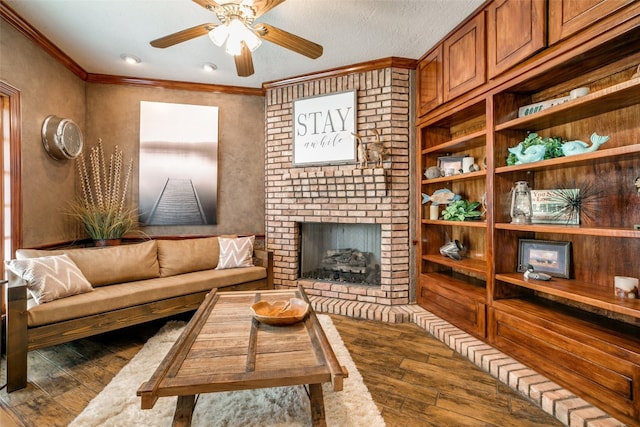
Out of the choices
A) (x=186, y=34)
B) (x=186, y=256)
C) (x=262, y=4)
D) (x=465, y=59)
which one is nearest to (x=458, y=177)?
(x=465, y=59)

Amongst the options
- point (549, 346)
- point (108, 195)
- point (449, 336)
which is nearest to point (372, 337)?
point (449, 336)

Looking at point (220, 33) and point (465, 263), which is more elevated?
point (220, 33)

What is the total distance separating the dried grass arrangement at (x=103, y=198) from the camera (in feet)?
10.8

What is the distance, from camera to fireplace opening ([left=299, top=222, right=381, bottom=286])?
357 cm

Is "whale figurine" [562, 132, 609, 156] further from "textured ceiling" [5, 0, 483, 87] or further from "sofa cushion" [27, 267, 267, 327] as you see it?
"sofa cushion" [27, 267, 267, 327]

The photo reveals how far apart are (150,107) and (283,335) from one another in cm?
340

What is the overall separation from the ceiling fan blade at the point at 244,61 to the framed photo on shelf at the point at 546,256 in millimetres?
2492

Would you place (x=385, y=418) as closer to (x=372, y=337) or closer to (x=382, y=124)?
(x=372, y=337)

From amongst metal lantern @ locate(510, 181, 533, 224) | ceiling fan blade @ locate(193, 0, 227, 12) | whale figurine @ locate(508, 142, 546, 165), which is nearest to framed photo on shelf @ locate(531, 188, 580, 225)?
metal lantern @ locate(510, 181, 533, 224)

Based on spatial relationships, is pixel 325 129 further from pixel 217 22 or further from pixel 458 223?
pixel 458 223

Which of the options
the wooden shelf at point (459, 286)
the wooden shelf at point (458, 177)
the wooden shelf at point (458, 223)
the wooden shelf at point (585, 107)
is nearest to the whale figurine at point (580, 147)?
the wooden shelf at point (585, 107)

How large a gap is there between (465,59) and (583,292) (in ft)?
6.27

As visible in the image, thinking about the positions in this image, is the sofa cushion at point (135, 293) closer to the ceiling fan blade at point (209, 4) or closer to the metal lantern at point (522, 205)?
the ceiling fan blade at point (209, 4)

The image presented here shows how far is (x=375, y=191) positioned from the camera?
3.24m
